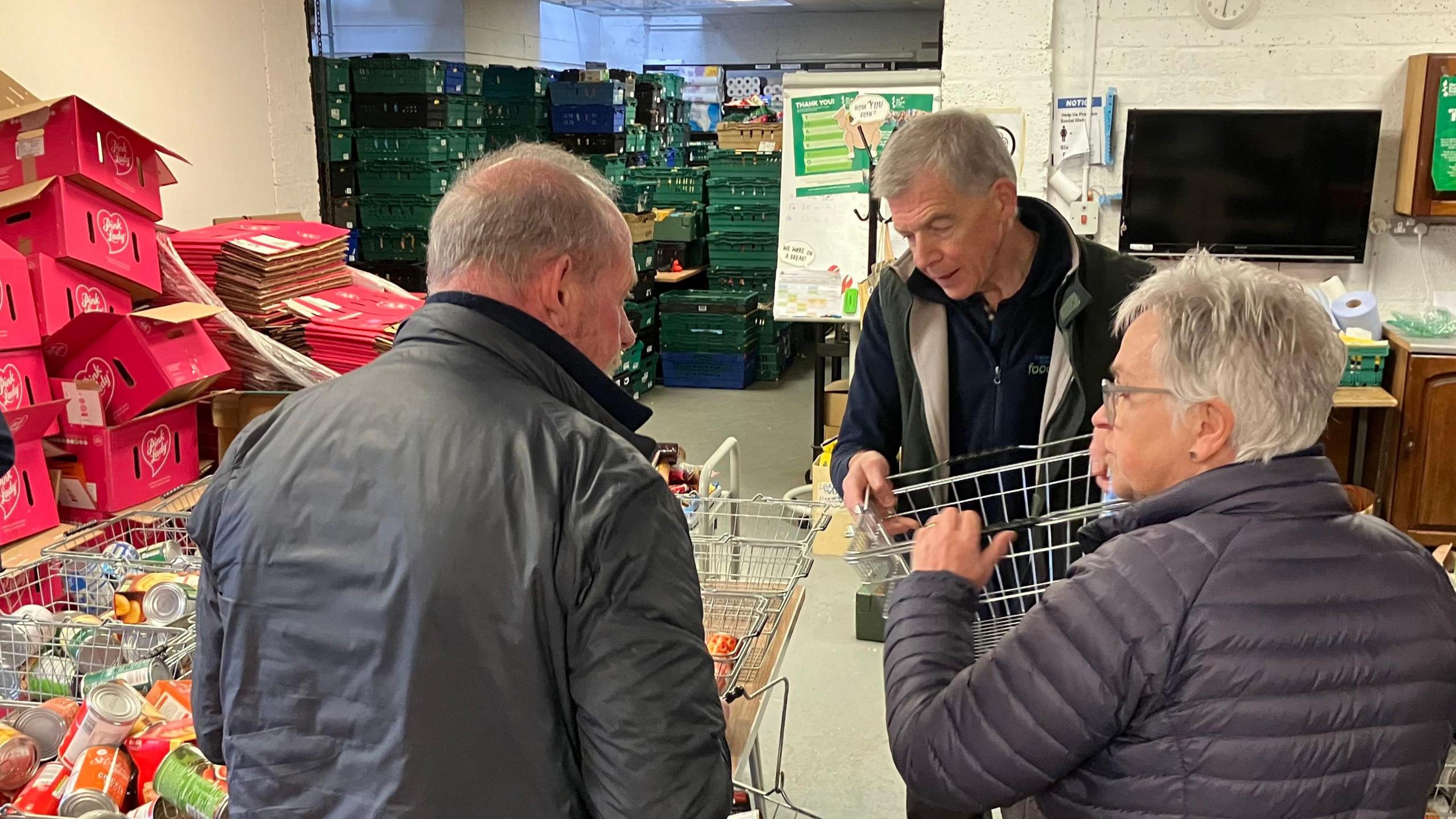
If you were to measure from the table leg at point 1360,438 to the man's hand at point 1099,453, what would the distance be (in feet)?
13.9

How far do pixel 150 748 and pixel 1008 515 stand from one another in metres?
1.58

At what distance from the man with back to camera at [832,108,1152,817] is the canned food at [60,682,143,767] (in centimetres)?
131

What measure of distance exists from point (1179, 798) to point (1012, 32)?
14.6ft

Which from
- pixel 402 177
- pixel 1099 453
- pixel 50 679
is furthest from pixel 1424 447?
pixel 402 177

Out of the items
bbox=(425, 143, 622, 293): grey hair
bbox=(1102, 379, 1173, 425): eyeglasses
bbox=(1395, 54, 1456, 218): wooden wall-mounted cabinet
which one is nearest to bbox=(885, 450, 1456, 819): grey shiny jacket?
bbox=(1102, 379, 1173, 425): eyeglasses

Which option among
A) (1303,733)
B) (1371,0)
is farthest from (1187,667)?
(1371,0)

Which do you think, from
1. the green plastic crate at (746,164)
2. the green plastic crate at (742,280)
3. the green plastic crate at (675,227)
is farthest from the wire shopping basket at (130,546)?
the green plastic crate at (675,227)

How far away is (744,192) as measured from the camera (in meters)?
9.02

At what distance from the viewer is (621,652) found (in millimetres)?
1219

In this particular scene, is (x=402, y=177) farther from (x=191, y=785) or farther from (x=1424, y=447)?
(x=191, y=785)

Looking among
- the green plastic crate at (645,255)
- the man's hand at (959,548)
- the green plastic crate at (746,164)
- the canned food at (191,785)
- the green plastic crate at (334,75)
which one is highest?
the green plastic crate at (334,75)

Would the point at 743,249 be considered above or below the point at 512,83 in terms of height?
below

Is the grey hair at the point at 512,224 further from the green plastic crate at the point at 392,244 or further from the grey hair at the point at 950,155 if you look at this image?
the green plastic crate at the point at 392,244

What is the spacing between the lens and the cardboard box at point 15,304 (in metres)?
3.07
